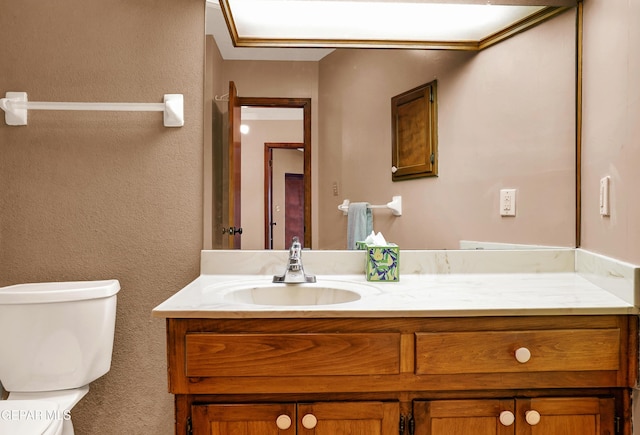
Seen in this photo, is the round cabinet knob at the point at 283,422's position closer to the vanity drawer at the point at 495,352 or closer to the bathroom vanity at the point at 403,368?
the bathroom vanity at the point at 403,368

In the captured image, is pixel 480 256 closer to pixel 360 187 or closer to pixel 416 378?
pixel 360 187

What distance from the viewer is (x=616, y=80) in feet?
4.06

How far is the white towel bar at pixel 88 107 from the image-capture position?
1472 mm

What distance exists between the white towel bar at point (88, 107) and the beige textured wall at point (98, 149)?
31 mm

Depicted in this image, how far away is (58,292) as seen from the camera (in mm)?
1308

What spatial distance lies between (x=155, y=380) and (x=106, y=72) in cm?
117

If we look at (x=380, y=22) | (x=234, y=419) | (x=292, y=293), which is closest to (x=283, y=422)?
(x=234, y=419)

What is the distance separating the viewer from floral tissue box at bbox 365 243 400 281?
1422 millimetres

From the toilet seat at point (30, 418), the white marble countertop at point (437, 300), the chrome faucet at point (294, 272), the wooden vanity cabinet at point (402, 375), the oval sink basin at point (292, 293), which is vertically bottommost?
the toilet seat at point (30, 418)

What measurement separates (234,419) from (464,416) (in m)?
0.57

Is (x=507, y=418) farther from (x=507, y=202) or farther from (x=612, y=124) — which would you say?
(x=612, y=124)

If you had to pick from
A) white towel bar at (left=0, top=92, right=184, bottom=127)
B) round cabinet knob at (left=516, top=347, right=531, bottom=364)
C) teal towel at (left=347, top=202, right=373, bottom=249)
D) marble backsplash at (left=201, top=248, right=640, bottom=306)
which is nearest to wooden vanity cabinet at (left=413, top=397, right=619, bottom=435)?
round cabinet knob at (left=516, top=347, right=531, bottom=364)

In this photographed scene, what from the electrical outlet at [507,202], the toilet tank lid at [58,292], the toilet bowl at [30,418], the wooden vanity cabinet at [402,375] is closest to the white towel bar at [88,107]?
the toilet tank lid at [58,292]

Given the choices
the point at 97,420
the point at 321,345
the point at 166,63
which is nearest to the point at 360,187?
the point at 321,345
